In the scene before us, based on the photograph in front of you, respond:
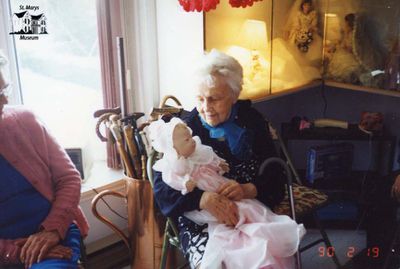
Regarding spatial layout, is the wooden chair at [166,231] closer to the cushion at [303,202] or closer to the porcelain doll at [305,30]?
the cushion at [303,202]

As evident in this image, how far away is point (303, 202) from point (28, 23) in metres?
1.44

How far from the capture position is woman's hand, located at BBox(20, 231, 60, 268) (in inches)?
53.7

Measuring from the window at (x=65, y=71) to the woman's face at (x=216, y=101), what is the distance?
2.38 ft

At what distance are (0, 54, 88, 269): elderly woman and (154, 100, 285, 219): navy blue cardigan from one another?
0.33 metres

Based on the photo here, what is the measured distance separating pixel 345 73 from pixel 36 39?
171 cm

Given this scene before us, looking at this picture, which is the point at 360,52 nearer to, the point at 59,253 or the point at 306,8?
the point at 306,8

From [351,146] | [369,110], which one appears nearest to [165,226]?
[351,146]

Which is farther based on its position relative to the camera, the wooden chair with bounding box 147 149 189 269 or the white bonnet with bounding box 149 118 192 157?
the wooden chair with bounding box 147 149 189 269

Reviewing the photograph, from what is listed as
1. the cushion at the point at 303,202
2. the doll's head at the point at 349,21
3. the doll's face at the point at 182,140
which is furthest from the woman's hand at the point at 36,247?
the doll's head at the point at 349,21

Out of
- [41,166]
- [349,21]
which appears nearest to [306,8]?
[349,21]

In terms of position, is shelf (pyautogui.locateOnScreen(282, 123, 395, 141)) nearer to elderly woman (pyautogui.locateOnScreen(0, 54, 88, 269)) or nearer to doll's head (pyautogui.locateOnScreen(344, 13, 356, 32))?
doll's head (pyautogui.locateOnScreen(344, 13, 356, 32))

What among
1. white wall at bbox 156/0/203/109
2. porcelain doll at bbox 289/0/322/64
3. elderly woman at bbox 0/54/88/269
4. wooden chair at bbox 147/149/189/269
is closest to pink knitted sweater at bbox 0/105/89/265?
elderly woman at bbox 0/54/88/269

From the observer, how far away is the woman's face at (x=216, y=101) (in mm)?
1573

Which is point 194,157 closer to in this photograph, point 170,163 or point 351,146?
point 170,163
